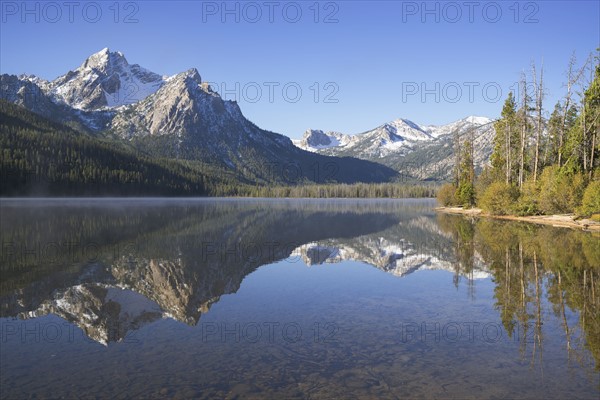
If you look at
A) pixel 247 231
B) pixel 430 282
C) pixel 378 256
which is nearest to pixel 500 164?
pixel 247 231

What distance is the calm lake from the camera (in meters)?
9.16

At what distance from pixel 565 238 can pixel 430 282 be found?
68.1 feet

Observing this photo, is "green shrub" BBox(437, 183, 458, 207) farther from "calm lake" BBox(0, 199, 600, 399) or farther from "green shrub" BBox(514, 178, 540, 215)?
"calm lake" BBox(0, 199, 600, 399)

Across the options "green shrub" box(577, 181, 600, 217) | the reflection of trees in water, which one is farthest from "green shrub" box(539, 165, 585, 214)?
the reflection of trees in water

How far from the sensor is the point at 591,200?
45.1m

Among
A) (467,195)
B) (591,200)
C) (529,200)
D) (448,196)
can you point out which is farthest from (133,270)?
(448,196)

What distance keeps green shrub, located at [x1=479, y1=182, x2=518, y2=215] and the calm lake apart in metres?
39.7

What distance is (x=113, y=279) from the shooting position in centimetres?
1947

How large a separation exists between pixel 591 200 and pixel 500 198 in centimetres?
1994

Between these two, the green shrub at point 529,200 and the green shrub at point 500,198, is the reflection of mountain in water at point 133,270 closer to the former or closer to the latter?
the green shrub at point 529,200

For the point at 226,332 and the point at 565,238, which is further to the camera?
the point at 565,238

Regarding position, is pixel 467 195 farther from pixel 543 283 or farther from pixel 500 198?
pixel 543 283

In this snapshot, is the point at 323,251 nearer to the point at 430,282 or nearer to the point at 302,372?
the point at 430,282

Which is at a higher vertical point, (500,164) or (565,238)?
(500,164)
